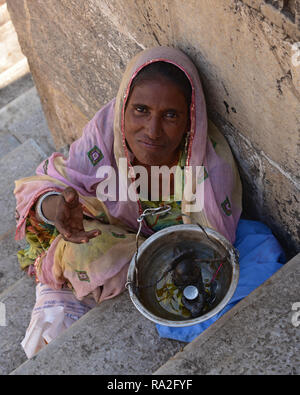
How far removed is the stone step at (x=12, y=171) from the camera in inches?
163

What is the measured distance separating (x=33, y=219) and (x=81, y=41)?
1.25 meters

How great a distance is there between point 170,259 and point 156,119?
609 mm

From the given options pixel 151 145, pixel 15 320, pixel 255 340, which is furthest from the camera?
pixel 15 320

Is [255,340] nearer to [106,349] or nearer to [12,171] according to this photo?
[106,349]

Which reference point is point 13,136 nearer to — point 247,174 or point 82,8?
point 82,8

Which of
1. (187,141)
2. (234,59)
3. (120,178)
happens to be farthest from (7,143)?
(234,59)

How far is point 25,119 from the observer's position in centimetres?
566

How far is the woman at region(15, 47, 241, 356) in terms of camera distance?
211cm

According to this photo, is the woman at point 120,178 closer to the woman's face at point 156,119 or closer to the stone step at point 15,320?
the woman's face at point 156,119

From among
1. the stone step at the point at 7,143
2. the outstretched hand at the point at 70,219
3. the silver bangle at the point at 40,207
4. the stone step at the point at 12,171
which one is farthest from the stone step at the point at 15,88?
the outstretched hand at the point at 70,219

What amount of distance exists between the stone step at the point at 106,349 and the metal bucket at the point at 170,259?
6.7 inches

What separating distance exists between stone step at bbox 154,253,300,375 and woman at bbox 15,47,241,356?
473 mm

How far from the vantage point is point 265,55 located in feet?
5.62
